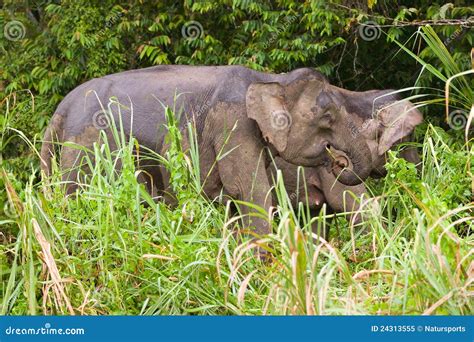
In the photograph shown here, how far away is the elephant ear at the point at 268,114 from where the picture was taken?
6.55 m

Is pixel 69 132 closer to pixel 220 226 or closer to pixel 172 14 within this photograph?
pixel 220 226

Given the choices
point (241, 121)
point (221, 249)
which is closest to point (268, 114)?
point (241, 121)

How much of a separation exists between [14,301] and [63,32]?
5.72 m

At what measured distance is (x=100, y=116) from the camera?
265 inches

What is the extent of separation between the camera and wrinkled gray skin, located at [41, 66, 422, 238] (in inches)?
260

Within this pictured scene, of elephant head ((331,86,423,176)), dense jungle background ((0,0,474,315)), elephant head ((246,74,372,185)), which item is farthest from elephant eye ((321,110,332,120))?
dense jungle background ((0,0,474,315))

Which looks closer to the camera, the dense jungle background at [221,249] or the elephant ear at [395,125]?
the dense jungle background at [221,249]

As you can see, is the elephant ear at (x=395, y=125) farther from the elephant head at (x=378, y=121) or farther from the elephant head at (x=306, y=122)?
the elephant head at (x=306, y=122)

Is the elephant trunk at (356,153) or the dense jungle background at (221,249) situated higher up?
the dense jungle background at (221,249)

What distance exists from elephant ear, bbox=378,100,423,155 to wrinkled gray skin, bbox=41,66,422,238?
151 mm

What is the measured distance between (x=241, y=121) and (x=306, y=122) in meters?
0.38

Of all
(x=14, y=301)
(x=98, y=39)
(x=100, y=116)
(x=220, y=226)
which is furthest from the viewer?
(x=98, y=39)

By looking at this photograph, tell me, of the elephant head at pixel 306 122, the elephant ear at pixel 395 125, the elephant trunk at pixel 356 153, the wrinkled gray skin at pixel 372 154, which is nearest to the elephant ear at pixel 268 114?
the elephant head at pixel 306 122
